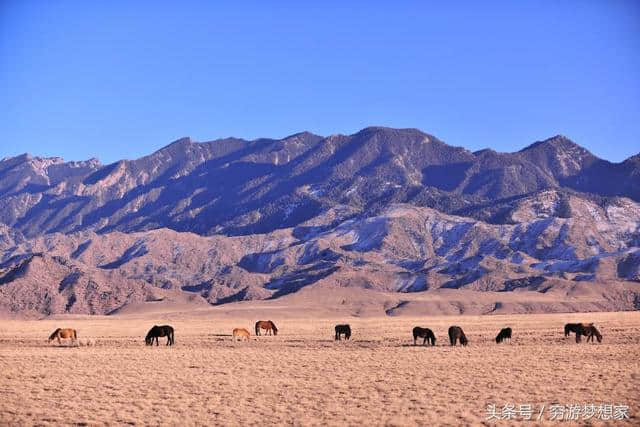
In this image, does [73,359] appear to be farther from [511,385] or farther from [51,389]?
[511,385]

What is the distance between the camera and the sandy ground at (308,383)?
21.4 metres

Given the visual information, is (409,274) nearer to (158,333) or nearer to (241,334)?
(241,334)

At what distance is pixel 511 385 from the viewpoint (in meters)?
25.8

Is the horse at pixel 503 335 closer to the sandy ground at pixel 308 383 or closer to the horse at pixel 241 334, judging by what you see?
the sandy ground at pixel 308 383

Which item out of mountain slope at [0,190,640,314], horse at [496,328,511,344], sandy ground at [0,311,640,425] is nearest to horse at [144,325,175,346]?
sandy ground at [0,311,640,425]

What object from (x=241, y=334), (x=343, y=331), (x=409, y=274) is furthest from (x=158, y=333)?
(x=409, y=274)

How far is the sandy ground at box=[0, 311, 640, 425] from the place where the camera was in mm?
21438

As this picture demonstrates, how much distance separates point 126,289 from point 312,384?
352ft

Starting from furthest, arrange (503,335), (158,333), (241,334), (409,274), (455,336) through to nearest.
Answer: (409,274) < (241,334) < (158,333) < (503,335) < (455,336)

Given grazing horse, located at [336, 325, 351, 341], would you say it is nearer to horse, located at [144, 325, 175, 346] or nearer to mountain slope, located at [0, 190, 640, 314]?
horse, located at [144, 325, 175, 346]

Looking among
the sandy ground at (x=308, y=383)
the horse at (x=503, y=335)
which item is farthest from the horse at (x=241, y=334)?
the horse at (x=503, y=335)

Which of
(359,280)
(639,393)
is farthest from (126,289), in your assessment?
(639,393)

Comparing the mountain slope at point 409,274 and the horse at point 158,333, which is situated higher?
the mountain slope at point 409,274

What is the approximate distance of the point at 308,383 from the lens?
26938mm
